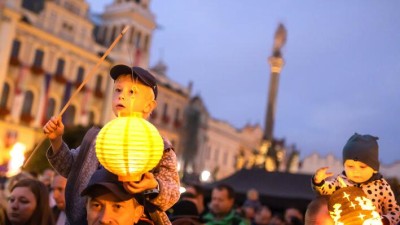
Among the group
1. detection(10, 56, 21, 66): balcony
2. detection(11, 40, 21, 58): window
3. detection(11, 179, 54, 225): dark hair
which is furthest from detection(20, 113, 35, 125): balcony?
detection(11, 179, 54, 225): dark hair

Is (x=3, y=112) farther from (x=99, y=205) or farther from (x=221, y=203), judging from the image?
(x=99, y=205)

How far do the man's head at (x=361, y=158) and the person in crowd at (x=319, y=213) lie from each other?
0.28m

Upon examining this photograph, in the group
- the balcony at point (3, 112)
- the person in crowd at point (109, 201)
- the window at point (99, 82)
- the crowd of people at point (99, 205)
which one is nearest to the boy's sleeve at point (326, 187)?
the crowd of people at point (99, 205)

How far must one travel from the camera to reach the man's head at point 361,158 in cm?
312

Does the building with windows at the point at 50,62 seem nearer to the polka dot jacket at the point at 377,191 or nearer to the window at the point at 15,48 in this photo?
the window at the point at 15,48

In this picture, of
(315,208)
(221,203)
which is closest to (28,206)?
(315,208)

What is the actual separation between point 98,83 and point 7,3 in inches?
354

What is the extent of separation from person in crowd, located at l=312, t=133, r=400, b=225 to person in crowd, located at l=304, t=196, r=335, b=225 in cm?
6

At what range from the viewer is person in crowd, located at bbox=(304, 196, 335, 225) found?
293 centimetres

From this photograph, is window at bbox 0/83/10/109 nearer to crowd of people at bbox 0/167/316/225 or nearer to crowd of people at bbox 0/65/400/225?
crowd of people at bbox 0/167/316/225

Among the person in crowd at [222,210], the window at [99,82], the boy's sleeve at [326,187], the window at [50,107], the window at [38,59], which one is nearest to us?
the boy's sleeve at [326,187]

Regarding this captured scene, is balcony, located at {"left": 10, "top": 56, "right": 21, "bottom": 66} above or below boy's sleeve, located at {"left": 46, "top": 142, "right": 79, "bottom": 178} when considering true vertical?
above

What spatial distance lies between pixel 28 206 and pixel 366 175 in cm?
236

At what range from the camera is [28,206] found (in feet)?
12.4
